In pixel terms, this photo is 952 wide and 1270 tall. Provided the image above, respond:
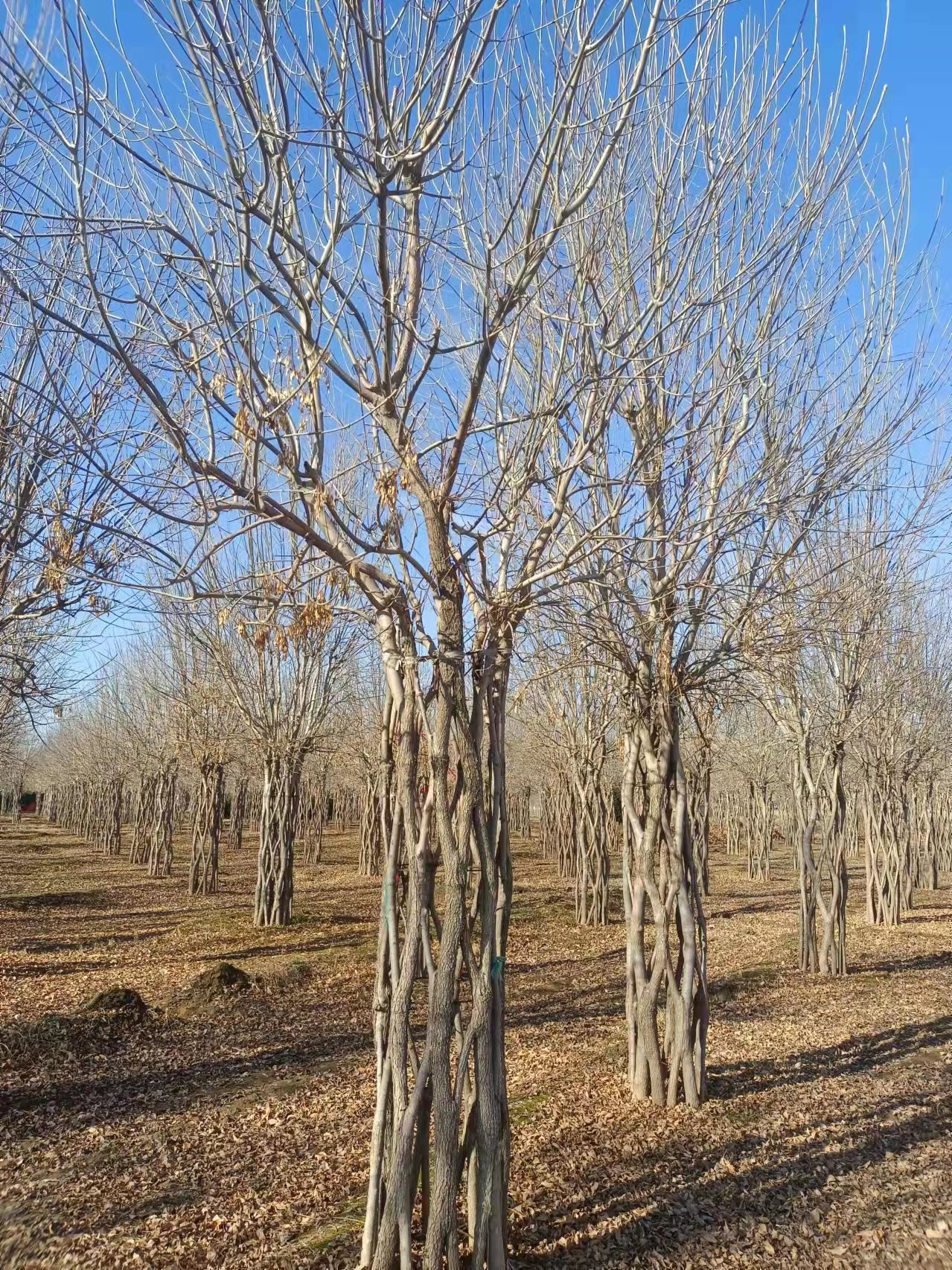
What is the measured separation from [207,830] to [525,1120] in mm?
12084

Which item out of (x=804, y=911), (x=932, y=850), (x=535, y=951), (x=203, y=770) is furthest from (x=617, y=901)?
(x=932, y=850)

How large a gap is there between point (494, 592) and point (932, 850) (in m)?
21.0

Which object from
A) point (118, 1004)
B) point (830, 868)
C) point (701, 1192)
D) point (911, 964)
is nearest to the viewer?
point (701, 1192)

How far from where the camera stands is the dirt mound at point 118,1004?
718 cm

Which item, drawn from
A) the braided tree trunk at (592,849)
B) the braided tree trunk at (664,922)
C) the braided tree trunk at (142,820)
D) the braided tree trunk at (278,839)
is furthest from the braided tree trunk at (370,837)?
the braided tree trunk at (664,922)

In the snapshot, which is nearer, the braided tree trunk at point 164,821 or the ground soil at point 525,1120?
the ground soil at point 525,1120

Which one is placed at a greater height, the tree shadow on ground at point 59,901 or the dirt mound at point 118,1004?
the dirt mound at point 118,1004

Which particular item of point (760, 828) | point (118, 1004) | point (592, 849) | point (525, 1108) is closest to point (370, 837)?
point (592, 849)

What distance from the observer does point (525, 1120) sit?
16.4 feet

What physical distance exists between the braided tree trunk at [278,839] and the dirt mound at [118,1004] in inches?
193

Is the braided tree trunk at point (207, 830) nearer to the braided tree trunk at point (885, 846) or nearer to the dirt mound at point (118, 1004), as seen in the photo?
the dirt mound at point (118, 1004)

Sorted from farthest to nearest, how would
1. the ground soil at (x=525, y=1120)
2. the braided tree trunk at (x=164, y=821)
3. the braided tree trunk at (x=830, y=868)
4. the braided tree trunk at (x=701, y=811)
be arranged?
the braided tree trunk at (x=164, y=821)
the braided tree trunk at (x=701, y=811)
the braided tree trunk at (x=830, y=868)
the ground soil at (x=525, y=1120)

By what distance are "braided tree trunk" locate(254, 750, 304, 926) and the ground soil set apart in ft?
5.84

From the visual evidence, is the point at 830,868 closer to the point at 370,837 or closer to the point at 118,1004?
the point at 118,1004
